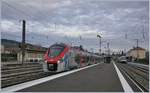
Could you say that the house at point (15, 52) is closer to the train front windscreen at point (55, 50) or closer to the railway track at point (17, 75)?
the railway track at point (17, 75)

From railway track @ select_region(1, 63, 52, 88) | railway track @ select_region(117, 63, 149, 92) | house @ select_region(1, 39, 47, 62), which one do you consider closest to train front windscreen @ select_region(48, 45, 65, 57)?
railway track @ select_region(1, 63, 52, 88)

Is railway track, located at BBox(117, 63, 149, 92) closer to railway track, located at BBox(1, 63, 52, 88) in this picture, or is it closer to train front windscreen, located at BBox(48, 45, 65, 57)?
train front windscreen, located at BBox(48, 45, 65, 57)

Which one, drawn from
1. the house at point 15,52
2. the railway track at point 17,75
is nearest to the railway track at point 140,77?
the railway track at point 17,75

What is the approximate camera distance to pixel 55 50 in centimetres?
3189

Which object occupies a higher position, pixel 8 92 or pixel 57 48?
pixel 57 48

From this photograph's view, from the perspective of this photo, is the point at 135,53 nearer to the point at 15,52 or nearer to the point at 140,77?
the point at 15,52

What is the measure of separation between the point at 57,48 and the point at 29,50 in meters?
39.1

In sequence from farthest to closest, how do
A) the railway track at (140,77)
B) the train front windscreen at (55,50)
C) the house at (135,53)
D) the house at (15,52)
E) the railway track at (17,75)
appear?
the house at (135,53)
the house at (15,52)
the train front windscreen at (55,50)
the railway track at (17,75)
the railway track at (140,77)

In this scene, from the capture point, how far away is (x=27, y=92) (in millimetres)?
13773

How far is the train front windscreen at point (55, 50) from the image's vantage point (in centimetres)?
3123

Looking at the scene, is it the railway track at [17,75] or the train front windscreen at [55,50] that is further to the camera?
the train front windscreen at [55,50]

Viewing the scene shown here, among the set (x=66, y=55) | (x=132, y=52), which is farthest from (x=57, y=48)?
(x=132, y=52)

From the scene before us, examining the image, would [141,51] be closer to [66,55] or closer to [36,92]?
[66,55]

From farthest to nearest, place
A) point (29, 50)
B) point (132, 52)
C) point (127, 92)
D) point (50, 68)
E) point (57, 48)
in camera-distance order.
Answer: point (132, 52) < point (29, 50) < point (57, 48) < point (50, 68) < point (127, 92)
